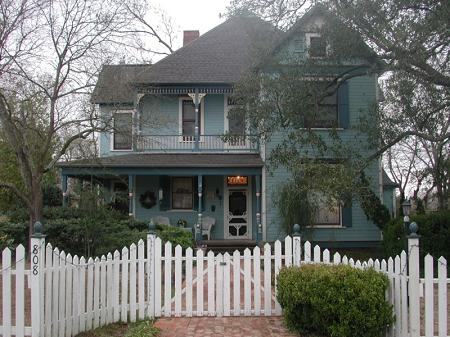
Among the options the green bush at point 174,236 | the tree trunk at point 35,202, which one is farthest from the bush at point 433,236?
the tree trunk at point 35,202

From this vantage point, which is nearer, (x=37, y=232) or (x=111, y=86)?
(x=37, y=232)

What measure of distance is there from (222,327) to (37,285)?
2851mm

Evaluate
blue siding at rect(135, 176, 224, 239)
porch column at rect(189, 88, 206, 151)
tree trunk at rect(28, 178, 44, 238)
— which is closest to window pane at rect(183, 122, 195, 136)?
porch column at rect(189, 88, 206, 151)

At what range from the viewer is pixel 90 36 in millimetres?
14305

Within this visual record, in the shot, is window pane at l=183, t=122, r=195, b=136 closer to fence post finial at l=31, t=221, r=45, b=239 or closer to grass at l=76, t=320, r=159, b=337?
grass at l=76, t=320, r=159, b=337

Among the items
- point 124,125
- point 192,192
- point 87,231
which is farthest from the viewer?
point 192,192

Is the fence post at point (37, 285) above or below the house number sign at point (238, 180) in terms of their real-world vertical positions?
below

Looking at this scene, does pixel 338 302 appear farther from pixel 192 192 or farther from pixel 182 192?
pixel 182 192

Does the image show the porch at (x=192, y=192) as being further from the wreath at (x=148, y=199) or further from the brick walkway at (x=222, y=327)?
the brick walkway at (x=222, y=327)

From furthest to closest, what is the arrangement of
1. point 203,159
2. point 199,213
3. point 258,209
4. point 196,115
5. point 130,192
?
point 196,115, point 203,159, point 130,192, point 258,209, point 199,213

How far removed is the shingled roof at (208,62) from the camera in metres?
20.2

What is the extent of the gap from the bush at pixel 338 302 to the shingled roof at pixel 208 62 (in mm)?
12305

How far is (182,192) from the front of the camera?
20641 mm

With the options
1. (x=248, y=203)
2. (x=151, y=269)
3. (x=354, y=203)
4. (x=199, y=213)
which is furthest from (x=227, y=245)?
(x=151, y=269)
